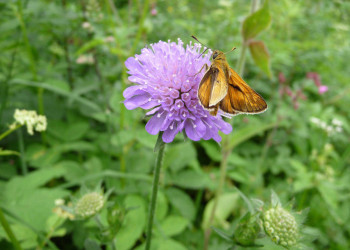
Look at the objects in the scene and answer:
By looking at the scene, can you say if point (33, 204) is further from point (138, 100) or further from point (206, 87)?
point (206, 87)

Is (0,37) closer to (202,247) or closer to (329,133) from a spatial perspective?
(202,247)

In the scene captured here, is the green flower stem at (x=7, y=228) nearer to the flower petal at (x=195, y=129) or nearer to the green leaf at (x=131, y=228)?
the green leaf at (x=131, y=228)

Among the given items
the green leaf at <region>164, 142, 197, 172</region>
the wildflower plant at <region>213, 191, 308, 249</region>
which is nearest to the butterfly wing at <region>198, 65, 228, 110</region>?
the wildflower plant at <region>213, 191, 308, 249</region>

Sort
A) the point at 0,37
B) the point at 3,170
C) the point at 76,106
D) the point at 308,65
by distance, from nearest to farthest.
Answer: the point at 3,170
the point at 0,37
the point at 76,106
the point at 308,65

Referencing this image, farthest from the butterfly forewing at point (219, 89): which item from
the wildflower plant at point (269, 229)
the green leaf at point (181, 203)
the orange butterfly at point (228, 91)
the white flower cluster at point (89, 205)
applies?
the green leaf at point (181, 203)

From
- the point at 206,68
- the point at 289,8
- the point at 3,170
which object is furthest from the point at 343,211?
the point at 3,170

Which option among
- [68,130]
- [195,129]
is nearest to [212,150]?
[68,130]
